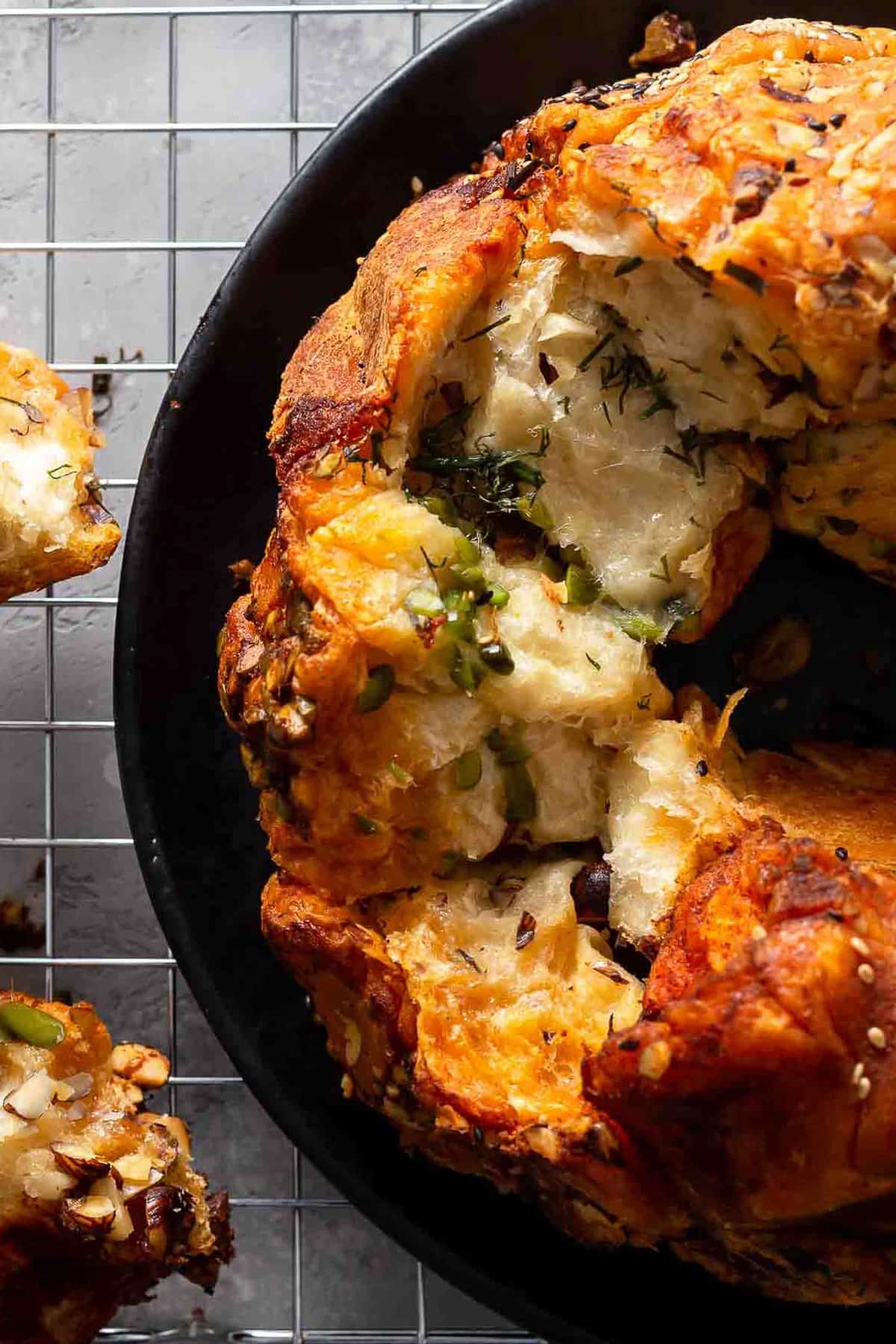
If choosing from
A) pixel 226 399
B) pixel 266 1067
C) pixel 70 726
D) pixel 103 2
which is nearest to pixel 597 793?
pixel 266 1067

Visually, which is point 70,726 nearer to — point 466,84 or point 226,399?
point 226,399

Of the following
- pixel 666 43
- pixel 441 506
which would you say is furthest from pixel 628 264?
pixel 666 43

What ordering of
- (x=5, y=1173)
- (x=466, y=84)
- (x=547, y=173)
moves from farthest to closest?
(x=466, y=84)
(x=5, y=1173)
(x=547, y=173)

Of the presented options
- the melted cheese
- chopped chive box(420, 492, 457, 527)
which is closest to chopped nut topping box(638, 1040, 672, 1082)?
the melted cheese

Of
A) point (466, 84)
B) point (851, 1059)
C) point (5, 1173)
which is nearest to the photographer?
point (851, 1059)

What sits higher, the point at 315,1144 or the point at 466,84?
the point at 466,84

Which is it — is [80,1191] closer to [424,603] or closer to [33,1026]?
[33,1026]

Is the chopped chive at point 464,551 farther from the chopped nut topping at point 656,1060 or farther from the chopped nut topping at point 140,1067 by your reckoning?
the chopped nut topping at point 140,1067
